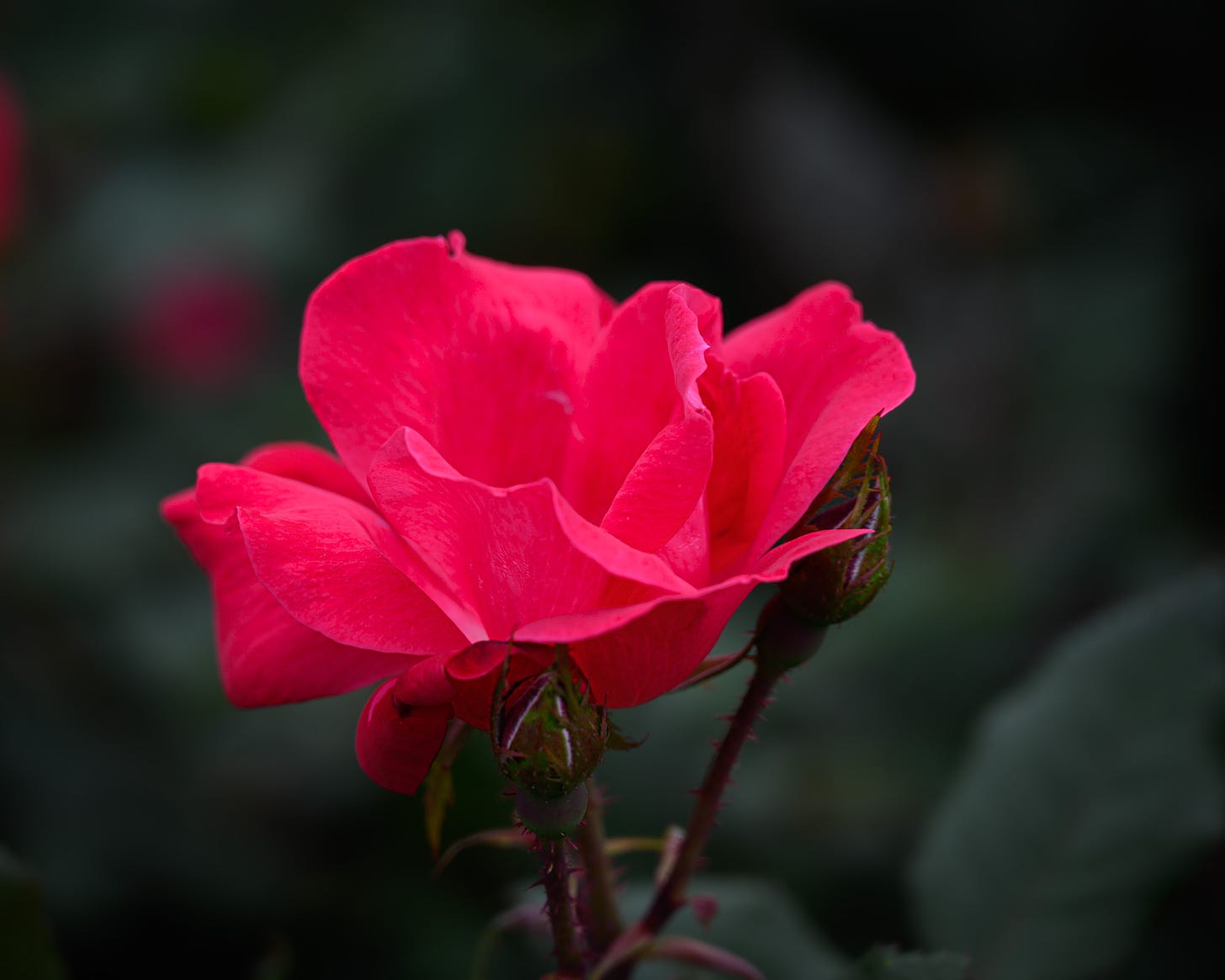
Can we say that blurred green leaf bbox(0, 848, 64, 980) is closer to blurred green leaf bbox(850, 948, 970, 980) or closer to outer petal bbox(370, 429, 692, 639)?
outer petal bbox(370, 429, 692, 639)

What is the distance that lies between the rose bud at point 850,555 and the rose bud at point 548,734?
0.50 ft

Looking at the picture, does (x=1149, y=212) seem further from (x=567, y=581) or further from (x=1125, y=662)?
(x=567, y=581)

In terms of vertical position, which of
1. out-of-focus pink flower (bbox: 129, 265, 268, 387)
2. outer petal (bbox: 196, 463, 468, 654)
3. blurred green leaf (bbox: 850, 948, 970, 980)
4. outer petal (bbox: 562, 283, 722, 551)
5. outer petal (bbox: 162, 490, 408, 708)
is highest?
outer petal (bbox: 562, 283, 722, 551)

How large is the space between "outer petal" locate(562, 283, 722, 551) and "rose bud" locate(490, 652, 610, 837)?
10 cm

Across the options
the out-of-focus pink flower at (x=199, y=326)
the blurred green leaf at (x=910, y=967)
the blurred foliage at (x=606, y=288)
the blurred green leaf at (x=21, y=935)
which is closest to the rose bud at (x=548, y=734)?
the blurred green leaf at (x=910, y=967)

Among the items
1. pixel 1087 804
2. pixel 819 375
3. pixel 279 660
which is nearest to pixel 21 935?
pixel 279 660

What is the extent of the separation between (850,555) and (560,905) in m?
0.27

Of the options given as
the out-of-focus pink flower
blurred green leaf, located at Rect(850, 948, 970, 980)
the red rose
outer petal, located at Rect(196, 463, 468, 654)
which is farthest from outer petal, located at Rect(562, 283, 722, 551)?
the out-of-focus pink flower

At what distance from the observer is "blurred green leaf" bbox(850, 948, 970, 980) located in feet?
2.43

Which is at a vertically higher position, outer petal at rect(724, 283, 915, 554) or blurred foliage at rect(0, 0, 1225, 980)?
outer petal at rect(724, 283, 915, 554)

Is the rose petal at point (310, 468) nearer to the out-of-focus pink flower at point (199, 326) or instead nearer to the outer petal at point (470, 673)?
the outer petal at point (470, 673)

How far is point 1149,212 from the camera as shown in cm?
250

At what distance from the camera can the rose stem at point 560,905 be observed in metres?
0.64

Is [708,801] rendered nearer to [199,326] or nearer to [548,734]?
[548,734]
